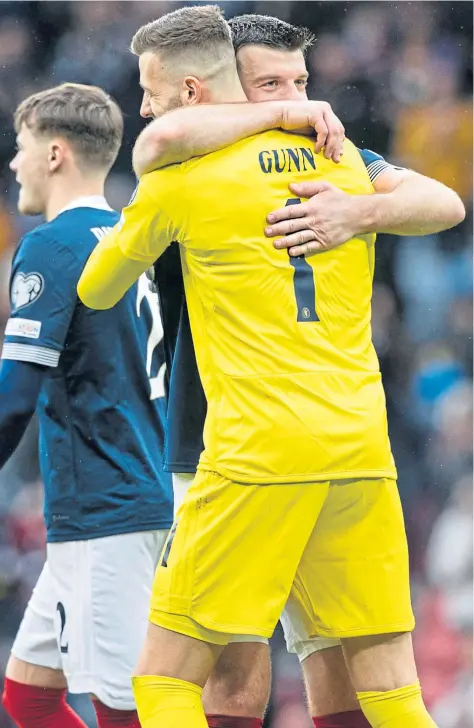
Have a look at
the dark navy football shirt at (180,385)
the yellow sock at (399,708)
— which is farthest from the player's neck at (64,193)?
the yellow sock at (399,708)

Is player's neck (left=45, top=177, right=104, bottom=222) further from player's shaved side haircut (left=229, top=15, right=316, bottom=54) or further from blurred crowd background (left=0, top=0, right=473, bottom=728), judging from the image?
blurred crowd background (left=0, top=0, right=473, bottom=728)

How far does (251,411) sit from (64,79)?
10.6 feet

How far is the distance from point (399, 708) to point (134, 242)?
1038mm

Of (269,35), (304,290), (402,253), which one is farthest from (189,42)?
(402,253)

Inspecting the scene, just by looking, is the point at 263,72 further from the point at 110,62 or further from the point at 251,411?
the point at 110,62

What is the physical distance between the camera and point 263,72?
2.35 meters

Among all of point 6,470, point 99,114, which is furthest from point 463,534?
point 99,114

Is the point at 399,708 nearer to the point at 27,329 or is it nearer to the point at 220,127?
the point at 220,127

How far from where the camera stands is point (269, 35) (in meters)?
2.34

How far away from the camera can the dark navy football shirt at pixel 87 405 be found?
2.77 m

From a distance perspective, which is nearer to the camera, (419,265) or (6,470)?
(6,470)

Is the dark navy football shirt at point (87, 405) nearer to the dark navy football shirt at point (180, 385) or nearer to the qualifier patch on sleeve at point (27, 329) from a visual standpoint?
the qualifier patch on sleeve at point (27, 329)

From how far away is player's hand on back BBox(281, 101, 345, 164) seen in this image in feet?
7.10

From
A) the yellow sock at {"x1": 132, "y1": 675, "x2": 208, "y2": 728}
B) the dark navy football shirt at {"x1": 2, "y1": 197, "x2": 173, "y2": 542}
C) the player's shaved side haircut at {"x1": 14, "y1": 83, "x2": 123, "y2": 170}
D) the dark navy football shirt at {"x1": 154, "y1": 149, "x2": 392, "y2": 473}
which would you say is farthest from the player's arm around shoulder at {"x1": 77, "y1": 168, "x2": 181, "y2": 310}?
the player's shaved side haircut at {"x1": 14, "y1": 83, "x2": 123, "y2": 170}
